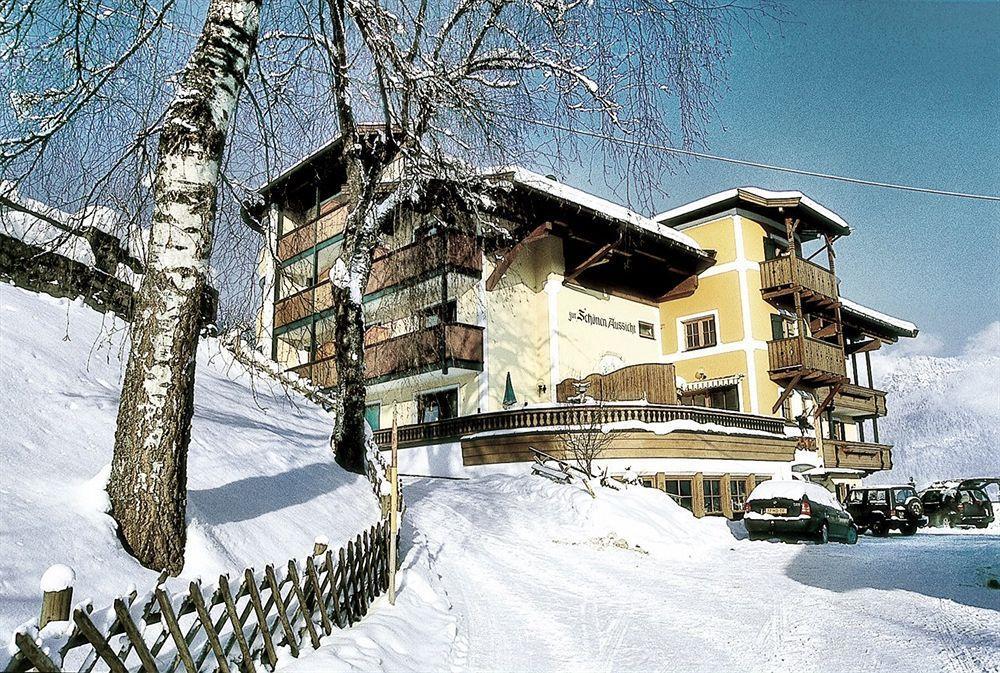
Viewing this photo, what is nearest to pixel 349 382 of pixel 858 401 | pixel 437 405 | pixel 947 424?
pixel 437 405

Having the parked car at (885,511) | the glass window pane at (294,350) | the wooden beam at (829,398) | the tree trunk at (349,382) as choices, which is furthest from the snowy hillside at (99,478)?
the wooden beam at (829,398)

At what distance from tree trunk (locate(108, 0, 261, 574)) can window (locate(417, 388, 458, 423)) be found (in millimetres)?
20104

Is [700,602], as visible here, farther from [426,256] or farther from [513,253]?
[513,253]

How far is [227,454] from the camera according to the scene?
9.58 m

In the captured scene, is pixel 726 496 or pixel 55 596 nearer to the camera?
pixel 55 596

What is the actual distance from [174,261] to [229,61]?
6.14 feet

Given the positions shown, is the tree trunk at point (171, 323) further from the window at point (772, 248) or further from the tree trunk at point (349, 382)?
the window at point (772, 248)

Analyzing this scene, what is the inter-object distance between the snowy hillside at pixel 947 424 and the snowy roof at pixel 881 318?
109ft

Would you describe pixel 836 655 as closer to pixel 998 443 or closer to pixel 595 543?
pixel 595 543

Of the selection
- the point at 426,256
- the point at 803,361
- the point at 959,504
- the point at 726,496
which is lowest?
the point at 959,504

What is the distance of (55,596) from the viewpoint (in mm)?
3287

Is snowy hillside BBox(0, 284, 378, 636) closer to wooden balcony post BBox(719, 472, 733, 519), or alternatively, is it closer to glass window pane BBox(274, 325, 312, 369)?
wooden balcony post BBox(719, 472, 733, 519)

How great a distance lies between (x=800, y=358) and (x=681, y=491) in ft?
30.1

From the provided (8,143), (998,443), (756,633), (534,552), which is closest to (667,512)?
(534,552)
